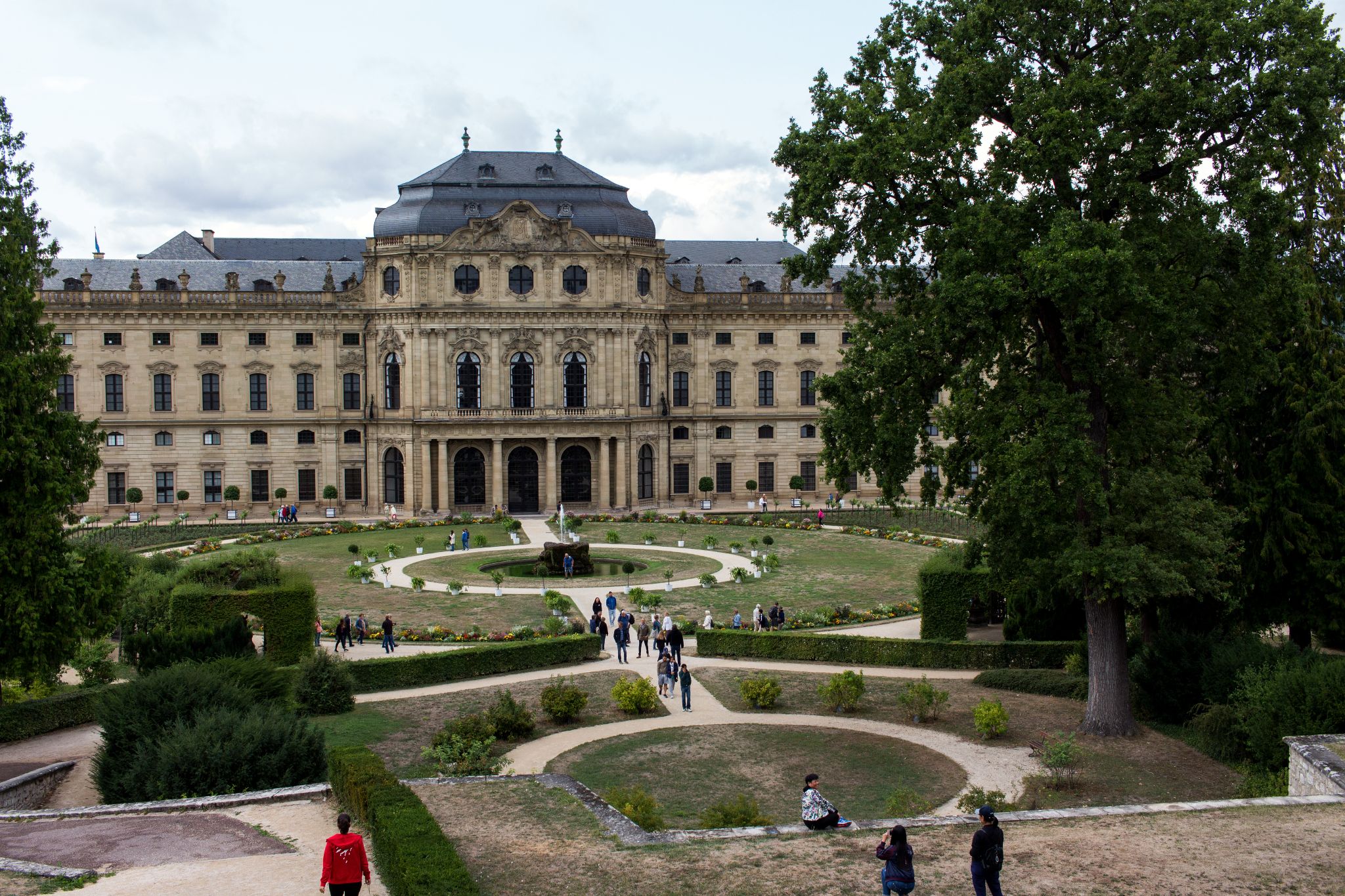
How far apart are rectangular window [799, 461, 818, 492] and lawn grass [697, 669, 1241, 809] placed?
140ft

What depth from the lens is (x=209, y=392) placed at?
68.9 meters

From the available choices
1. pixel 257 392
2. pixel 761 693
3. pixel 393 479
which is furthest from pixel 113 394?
pixel 761 693

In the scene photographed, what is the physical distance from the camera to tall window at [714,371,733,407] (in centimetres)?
7312

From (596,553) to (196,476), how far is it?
2995cm

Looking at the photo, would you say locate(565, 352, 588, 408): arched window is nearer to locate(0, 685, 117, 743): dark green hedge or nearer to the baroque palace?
the baroque palace

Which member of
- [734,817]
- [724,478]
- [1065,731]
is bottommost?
[1065,731]

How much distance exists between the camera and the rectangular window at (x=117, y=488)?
6738cm

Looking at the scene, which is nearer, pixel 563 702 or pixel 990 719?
pixel 990 719

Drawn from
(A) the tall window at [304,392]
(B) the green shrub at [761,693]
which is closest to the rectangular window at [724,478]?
(A) the tall window at [304,392]

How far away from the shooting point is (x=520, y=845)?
53.2ft

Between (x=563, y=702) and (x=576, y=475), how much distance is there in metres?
44.3

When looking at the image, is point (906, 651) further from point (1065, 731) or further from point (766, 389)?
point (766, 389)

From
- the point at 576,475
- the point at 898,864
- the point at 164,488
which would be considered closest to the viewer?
the point at 898,864

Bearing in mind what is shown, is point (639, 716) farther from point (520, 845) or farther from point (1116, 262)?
point (1116, 262)
